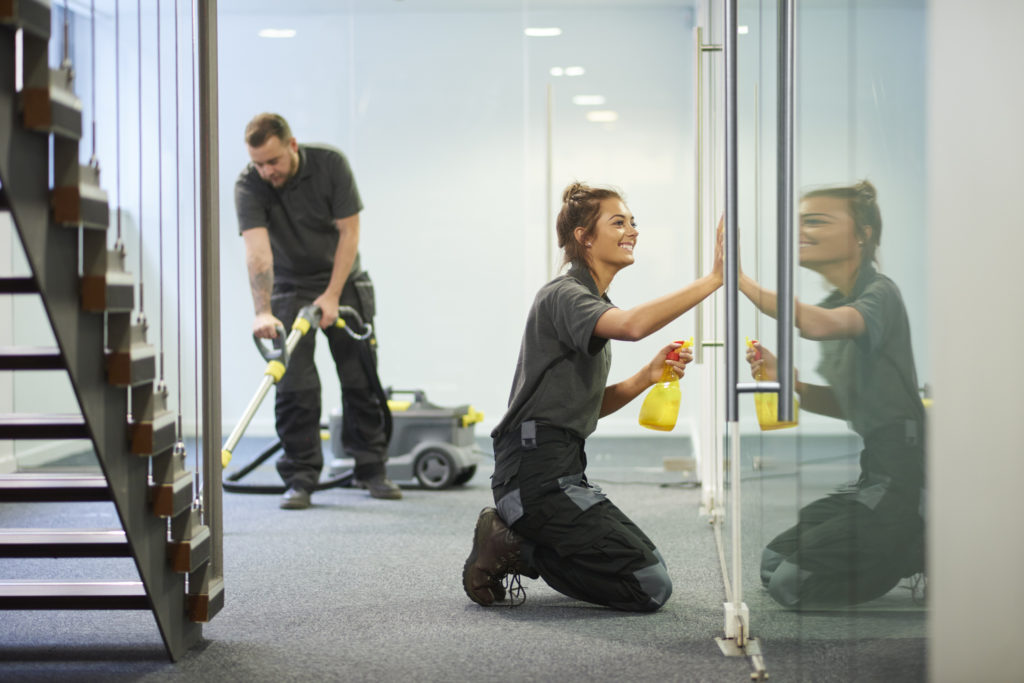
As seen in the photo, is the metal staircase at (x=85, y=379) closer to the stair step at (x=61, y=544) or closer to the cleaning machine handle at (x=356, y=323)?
the stair step at (x=61, y=544)

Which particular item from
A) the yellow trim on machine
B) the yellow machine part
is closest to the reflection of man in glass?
the yellow trim on machine

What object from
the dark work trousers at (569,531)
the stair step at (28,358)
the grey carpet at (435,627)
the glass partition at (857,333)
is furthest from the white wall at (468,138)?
the stair step at (28,358)

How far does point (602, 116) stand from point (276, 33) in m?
1.65

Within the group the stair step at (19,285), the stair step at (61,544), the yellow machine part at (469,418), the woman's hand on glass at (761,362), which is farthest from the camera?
the yellow machine part at (469,418)

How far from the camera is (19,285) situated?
180 centimetres

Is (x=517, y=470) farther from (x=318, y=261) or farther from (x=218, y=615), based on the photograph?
(x=318, y=261)

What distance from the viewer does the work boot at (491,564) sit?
2.63 metres

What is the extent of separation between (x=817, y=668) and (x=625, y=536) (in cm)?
91

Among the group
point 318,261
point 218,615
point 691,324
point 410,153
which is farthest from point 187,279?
point 218,615

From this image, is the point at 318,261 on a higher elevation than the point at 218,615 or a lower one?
higher

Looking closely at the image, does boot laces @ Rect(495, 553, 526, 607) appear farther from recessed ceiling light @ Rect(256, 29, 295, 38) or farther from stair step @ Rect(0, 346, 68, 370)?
recessed ceiling light @ Rect(256, 29, 295, 38)

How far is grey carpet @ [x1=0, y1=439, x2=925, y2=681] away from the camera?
5.60ft

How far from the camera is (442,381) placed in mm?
5512

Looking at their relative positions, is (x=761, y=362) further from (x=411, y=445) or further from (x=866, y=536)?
(x=411, y=445)
